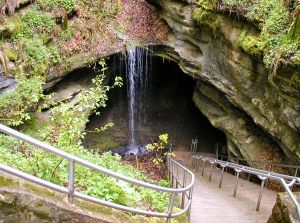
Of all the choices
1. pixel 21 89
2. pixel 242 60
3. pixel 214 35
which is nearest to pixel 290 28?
pixel 242 60

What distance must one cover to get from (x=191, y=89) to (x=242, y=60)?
24.1 feet

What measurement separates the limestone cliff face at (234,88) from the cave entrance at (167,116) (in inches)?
85.9

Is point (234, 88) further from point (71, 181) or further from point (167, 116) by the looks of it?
point (71, 181)

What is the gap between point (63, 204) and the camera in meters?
3.34

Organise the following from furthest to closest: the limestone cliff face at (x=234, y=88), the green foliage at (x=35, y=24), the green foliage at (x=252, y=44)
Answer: the green foliage at (x=35, y=24) → the limestone cliff face at (x=234, y=88) → the green foliage at (x=252, y=44)

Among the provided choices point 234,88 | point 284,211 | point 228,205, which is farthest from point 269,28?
point 284,211

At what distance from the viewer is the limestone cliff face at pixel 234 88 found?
9836mm

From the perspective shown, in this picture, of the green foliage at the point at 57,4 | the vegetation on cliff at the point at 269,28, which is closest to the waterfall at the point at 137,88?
the green foliage at the point at 57,4

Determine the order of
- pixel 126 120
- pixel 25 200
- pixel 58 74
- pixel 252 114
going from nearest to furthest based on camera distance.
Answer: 1. pixel 25 200
2. pixel 252 114
3. pixel 58 74
4. pixel 126 120

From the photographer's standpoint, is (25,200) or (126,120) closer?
(25,200)

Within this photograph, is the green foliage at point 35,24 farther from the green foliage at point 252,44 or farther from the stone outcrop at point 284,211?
the stone outcrop at point 284,211

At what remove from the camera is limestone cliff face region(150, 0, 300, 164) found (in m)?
9.84

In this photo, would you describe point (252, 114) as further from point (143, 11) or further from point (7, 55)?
point (7, 55)

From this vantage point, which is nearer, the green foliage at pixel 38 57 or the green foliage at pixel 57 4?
the green foliage at pixel 38 57
